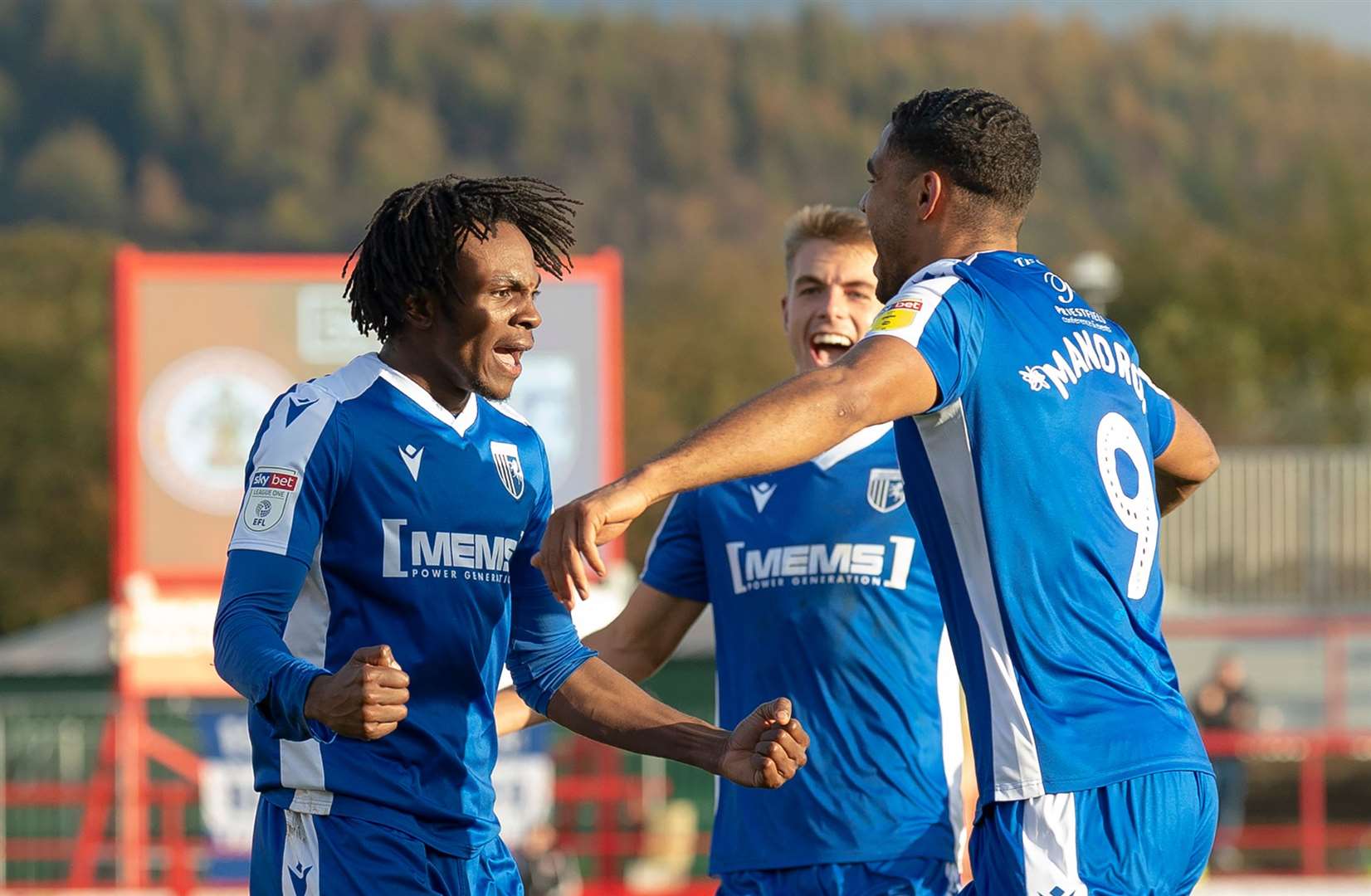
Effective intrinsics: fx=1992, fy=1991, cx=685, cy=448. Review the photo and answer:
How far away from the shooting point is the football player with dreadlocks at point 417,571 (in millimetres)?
3662

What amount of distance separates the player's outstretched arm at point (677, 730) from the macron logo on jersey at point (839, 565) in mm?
725

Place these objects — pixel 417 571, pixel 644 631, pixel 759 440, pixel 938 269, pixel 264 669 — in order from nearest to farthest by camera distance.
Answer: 1. pixel 759 440
2. pixel 264 669
3. pixel 938 269
4. pixel 417 571
5. pixel 644 631

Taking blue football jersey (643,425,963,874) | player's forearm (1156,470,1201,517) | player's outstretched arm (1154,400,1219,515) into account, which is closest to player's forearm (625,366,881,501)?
player's outstretched arm (1154,400,1219,515)

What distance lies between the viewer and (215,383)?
16.4 m

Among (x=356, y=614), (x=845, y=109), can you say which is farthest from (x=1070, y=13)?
(x=356, y=614)

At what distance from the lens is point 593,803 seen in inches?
757

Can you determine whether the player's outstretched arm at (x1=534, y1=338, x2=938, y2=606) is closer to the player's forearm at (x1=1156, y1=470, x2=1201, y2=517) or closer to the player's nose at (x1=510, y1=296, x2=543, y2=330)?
the player's nose at (x1=510, y1=296, x2=543, y2=330)

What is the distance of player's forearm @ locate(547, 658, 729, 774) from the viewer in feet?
12.6

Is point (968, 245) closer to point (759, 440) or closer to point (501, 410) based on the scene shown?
point (759, 440)

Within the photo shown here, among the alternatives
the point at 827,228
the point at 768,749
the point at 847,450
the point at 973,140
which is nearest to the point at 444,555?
the point at 768,749

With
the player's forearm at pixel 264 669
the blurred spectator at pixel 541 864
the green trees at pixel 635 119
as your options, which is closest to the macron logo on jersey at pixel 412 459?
the player's forearm at pixel 264 669

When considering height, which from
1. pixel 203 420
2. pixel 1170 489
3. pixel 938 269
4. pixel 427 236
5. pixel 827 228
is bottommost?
pixel 1170 489

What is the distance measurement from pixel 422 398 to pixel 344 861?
0.89 m

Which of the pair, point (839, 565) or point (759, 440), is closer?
point (759, 440)
